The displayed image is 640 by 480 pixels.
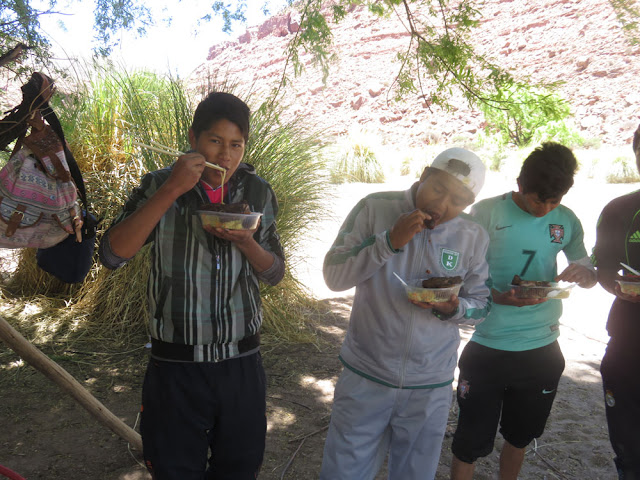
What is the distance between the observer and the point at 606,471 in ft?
9.41

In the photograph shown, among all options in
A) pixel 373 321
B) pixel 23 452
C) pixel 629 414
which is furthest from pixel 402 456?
pixel 23 452

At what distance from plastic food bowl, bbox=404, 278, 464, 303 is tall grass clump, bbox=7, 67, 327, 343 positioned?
9.47ft

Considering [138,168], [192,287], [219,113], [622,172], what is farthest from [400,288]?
[622,172]

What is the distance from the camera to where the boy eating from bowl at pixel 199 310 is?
156 cm


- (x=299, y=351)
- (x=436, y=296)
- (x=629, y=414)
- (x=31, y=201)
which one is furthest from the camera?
(x=299, y=351)

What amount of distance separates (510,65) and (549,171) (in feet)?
110

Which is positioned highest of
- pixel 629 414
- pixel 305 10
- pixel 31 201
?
pixel 305 10

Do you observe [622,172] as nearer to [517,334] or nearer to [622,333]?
[622,333]

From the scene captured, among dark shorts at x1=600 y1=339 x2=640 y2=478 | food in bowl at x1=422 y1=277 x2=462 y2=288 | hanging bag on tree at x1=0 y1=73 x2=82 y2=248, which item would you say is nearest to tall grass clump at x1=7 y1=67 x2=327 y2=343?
hanging bag on tree at x1=0 y1=73 x2=82 y2=248

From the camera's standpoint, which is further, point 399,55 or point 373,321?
point 399,55

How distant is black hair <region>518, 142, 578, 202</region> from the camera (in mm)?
2090

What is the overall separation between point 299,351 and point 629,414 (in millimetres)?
2883

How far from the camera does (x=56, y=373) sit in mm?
2158

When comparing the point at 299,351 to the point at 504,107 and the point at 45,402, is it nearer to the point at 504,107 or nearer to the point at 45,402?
the point at 45,402
